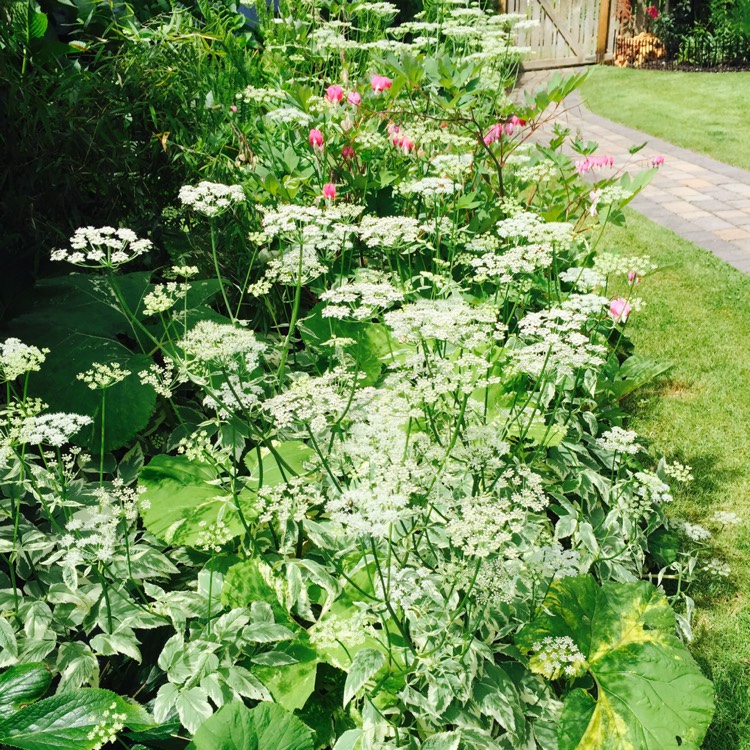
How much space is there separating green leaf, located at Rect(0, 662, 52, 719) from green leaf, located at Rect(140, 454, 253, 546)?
1.47 ft

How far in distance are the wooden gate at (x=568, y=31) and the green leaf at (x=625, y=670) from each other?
11784mm

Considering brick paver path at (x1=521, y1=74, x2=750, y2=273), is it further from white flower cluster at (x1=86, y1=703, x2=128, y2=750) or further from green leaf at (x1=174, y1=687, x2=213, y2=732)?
white flower cluster at (x1=86, y1=703, x2=128, y2=750)

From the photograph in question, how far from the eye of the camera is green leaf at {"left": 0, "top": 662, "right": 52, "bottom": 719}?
1.53 m

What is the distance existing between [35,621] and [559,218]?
91.1 inches

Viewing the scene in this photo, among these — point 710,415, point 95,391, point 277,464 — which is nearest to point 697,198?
point 710,415


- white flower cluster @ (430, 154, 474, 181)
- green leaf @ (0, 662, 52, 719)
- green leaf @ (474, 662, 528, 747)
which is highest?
white flower cluster @ (430, 154, 474, 181)

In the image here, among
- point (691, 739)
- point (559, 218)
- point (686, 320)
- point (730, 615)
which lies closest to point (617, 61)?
point (686, 320)

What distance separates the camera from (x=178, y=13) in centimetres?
328

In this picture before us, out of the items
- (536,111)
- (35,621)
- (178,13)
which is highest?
(178,13)

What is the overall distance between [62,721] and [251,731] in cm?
37

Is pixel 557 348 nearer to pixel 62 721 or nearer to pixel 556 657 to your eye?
pixel 556 657

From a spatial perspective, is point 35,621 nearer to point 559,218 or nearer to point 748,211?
point 559,218

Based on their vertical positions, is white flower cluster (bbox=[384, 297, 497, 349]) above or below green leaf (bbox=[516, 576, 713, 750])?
above

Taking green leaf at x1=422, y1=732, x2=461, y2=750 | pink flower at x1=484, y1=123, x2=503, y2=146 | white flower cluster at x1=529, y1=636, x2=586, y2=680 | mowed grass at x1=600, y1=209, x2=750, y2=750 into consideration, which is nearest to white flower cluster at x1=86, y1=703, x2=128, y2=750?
green leaf at x1=422, y1=732, x2=461, y2=750
